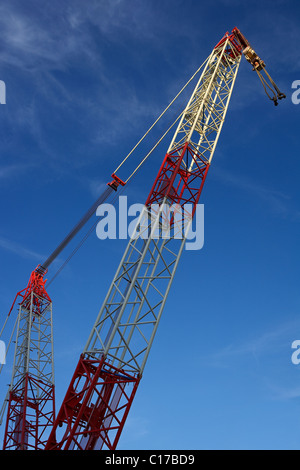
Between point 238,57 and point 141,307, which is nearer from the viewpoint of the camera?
point 141,307

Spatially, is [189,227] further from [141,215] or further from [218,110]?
[218,110]

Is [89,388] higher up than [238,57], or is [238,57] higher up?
[238,57]
